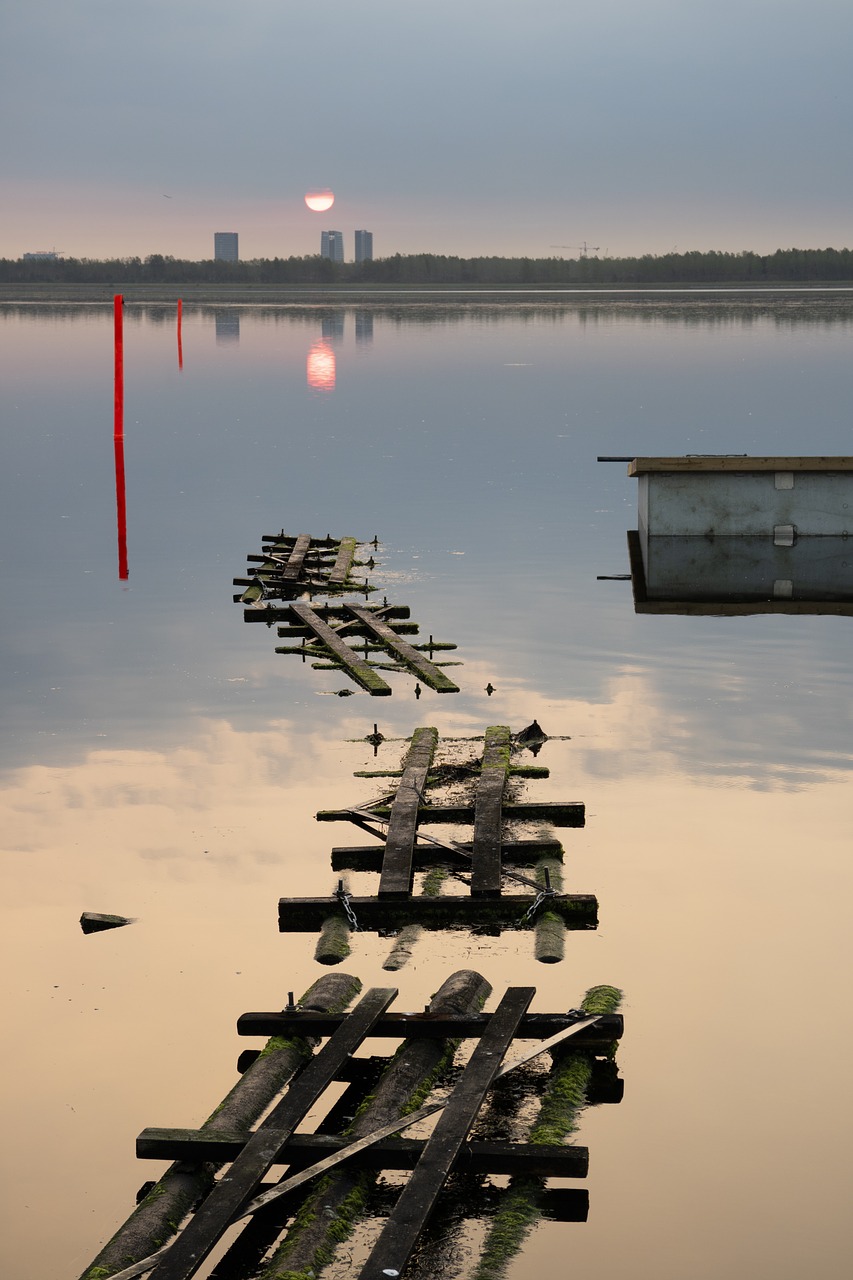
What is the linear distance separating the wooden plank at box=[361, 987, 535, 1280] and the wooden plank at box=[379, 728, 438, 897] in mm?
2635

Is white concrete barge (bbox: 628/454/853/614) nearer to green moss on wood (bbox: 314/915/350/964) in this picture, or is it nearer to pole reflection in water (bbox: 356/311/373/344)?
green moss on wood (bbox: 314/915/350/964)

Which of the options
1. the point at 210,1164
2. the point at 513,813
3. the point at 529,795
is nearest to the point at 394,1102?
the point at 210,1164

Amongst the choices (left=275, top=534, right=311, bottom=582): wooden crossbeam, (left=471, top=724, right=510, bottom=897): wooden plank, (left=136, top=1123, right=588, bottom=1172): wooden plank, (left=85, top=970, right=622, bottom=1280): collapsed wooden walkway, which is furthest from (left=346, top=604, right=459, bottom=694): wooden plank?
(left=136, top=1123, right=588, bottom=1172): wooden plank

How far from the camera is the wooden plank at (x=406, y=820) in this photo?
44.6 ft

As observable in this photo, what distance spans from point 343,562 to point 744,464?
7387 millimetres

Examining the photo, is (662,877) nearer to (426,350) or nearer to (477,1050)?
(477,1050)

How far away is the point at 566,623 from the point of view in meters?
26.1

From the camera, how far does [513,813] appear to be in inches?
617

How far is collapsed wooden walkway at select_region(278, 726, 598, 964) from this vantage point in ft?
43.0

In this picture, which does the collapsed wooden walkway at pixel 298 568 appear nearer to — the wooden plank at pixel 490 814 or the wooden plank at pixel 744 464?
the wooden plank at pixel 744 464

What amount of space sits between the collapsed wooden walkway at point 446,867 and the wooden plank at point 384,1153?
3.21 metres

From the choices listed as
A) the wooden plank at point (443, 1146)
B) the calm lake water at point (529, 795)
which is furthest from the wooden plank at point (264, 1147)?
the wooden plank at point (443, 1146)

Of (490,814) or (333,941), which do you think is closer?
(333,941)

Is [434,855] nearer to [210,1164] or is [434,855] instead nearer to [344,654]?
[210,1164]
